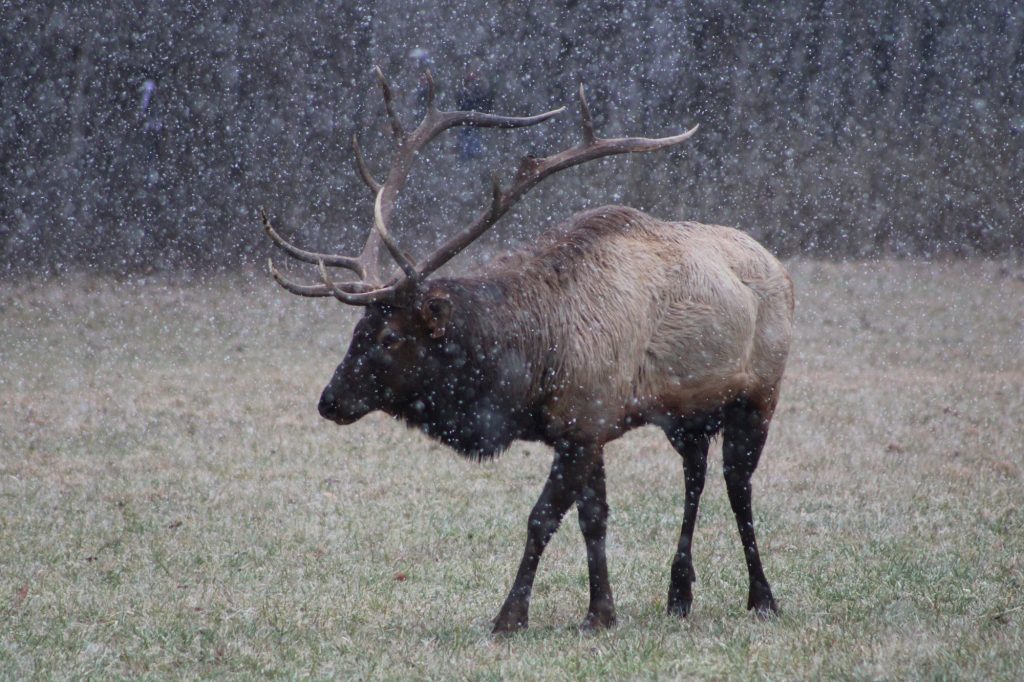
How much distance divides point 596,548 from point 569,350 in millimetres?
942

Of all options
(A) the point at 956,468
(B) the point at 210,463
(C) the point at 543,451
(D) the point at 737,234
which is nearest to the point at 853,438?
(A) the point at 956,468

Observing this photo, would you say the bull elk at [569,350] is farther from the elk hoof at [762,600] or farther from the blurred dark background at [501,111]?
the blurred dark background at [501,111]

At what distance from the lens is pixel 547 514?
5461mm

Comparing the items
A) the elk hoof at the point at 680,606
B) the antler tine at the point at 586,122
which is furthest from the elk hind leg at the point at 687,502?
the antler tine at the point at 586,122

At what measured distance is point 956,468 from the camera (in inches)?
367

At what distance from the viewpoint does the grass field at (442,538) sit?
199 inches

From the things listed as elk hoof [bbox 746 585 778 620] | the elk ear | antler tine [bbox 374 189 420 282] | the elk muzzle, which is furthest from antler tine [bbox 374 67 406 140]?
elk hoof [bbox 746 585 778 620]

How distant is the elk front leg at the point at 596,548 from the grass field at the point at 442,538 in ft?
0.38

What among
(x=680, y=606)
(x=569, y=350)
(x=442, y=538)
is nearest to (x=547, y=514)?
(x=569, y=350)

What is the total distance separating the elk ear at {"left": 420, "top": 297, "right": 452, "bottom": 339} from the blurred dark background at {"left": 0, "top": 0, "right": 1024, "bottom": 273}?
53.4ft

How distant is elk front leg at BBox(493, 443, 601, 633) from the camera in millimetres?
5449

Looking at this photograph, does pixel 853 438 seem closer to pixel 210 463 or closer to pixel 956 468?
pixel 956 468

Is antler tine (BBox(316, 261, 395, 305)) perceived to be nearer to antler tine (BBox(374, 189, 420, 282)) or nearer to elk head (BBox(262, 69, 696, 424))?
elk head (BBox(262, 69, 696, 424))

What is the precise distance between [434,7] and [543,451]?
16334 mm
